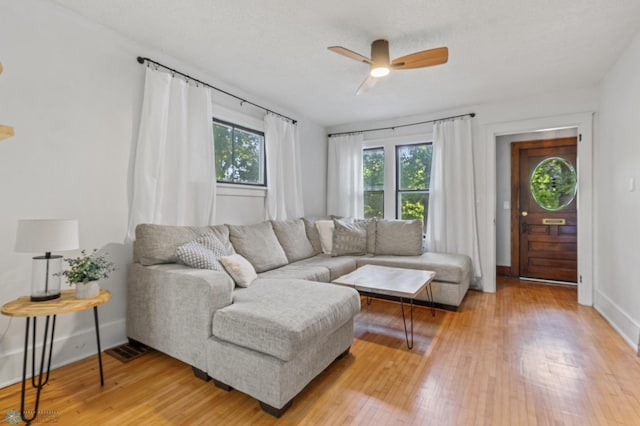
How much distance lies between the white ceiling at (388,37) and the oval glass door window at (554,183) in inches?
56.6

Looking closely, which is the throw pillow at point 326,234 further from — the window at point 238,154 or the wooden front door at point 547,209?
the wooden front door at point 547,209

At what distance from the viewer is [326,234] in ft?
13.2

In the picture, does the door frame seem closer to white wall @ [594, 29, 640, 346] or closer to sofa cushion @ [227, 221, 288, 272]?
A: white wall @ [594, 29, 640, 346]

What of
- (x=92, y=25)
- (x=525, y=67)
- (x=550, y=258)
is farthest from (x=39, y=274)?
(x=550, y=258)

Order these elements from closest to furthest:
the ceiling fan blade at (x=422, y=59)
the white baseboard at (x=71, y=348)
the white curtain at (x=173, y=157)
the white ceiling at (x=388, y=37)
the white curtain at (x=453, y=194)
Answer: the white baseboard at (x=71, y=348) < the white ceiling at (x=388, y=37) < the ceiling fan blade at (x=422, y=59) < the white curtain at (x=173, y=157) < the white curtain at (x=453, y=194)

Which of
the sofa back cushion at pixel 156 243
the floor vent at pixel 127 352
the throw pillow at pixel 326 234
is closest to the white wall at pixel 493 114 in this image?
the throw pillow at pixel 326 234

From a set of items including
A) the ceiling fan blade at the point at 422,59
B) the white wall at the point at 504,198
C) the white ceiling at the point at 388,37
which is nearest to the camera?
the white ceiling at the point at 388,37

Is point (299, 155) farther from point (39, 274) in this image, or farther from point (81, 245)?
point (39, 274)

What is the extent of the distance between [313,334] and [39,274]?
158 centimetres

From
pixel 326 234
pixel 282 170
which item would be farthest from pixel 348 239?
pixel 282 170

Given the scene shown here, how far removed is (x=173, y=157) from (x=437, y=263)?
2.89 metres

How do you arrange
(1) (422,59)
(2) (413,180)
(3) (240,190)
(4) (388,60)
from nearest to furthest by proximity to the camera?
(1) (422,59), (4) (388,60), (3) (240,190), (2) (413,180)

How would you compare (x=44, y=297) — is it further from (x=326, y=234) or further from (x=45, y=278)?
(x=326, y=234)

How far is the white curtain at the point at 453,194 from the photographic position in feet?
12.7
